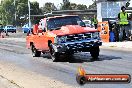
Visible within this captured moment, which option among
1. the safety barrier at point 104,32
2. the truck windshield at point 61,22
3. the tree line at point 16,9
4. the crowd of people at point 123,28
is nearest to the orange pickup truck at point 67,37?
the truck windshield at point 61,22

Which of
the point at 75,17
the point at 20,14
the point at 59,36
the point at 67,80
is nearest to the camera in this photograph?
the point at 67,80

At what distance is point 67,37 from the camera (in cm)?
1802

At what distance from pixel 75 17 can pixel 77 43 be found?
226 centimetres

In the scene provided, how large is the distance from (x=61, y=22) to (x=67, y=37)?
1737mm

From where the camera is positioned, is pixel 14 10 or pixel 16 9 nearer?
pixel 14 10

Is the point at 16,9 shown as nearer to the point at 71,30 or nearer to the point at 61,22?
the point at 61,22

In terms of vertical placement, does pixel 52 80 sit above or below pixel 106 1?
below

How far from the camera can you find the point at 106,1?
4562 cm

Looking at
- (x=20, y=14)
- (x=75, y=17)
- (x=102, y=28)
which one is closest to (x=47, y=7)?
(x=20, y=14)

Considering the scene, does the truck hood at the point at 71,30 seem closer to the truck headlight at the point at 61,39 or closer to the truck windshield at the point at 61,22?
the truck headlight at the point at 61,39

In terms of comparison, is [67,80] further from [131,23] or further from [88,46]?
[131,23]

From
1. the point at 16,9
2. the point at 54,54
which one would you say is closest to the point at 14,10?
the point at 16,9

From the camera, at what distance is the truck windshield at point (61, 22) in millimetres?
19453

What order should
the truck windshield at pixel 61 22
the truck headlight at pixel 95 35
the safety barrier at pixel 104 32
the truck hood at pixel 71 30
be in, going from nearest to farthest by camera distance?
1. the truck hood at pixel 71 30
2. the truck headlight at pixel 95 35
3. the truck windshield at pixel 61 22
4. the safety barrier at pixel 104 32
